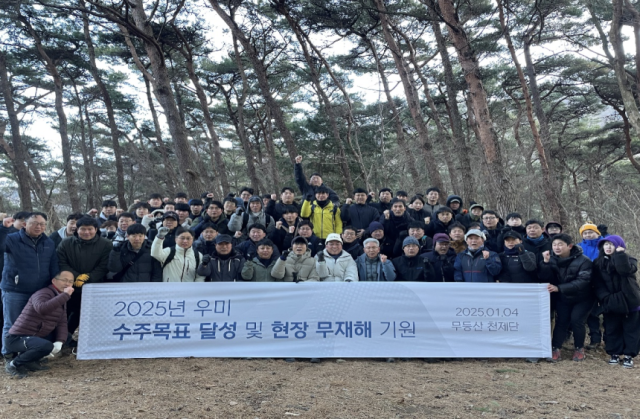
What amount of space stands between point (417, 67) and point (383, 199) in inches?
367

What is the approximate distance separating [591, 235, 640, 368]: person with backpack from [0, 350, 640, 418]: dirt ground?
0.99 ft

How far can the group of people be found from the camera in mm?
4551

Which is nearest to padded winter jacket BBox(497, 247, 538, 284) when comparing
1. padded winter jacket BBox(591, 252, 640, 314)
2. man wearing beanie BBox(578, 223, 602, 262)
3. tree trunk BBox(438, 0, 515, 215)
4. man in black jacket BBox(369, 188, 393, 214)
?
padded winter jacket BBox(591, 252, 640, 314)

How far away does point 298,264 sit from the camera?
17.4 feet

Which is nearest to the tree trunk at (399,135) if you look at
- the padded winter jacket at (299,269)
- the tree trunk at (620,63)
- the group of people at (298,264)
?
the tree trunk at (620,63)

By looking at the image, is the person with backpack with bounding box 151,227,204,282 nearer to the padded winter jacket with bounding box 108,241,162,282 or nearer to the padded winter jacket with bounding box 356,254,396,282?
the padded winter jacket with bounding box 108,241,162,282

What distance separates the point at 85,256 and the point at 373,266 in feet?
11.3

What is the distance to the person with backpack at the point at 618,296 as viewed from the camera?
4820mm

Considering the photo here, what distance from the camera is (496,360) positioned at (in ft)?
16.5

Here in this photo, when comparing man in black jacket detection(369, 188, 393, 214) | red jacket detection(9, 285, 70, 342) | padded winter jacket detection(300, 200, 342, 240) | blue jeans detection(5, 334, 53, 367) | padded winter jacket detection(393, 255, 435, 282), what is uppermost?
man in black jacket detection(369, 188, 393, 214)

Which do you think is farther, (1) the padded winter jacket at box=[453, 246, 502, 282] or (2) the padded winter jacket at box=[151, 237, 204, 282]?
(1) the padded winter jacket at box=[453, 246, 502, 282]

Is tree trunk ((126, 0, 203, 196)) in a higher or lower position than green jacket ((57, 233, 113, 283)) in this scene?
higher

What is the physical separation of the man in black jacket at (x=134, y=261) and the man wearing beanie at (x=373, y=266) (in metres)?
2.53

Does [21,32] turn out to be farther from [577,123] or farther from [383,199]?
[577,123]
